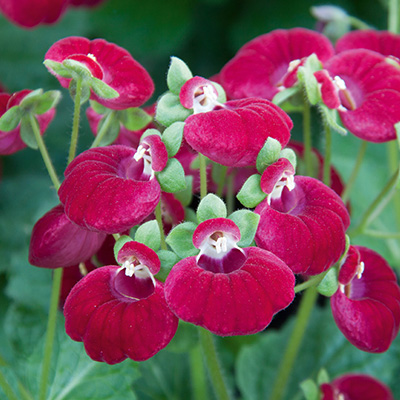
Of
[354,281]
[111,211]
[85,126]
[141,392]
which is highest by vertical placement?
[111,211]

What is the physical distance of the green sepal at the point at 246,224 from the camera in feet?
1.87

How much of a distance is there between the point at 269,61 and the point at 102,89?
29 cm

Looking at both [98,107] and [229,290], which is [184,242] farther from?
[98,107]

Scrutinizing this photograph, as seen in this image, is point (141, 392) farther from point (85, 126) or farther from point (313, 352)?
point (85, 126)

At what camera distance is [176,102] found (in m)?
0.64

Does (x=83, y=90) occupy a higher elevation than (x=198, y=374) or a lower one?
higher

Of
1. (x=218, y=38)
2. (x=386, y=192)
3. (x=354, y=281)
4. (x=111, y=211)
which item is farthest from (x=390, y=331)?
(x=218, y=38)

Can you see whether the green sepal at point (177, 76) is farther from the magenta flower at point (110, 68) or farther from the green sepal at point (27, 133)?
the green sepal at point (27, 133)

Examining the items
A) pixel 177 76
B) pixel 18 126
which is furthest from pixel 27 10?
pixel 177 76

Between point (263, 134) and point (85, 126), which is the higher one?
point (263, 134)

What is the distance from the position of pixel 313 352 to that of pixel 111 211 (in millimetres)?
686

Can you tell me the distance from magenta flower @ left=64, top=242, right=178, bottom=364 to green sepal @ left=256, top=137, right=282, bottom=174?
0.14 metres

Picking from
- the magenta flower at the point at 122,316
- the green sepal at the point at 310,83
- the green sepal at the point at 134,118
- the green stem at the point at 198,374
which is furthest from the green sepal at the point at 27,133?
the green stem at the point at 198,374

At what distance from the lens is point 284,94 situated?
2.41 ft
